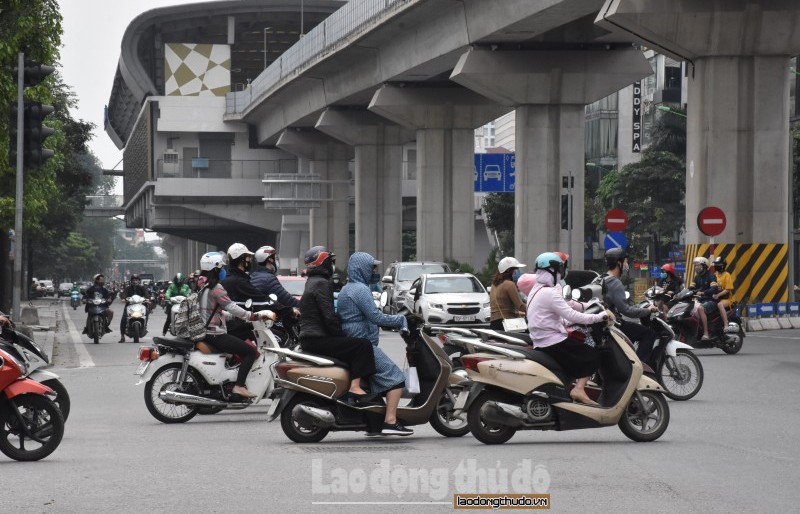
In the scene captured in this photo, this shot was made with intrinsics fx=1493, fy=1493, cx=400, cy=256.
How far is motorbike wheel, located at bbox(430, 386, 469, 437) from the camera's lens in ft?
41.1

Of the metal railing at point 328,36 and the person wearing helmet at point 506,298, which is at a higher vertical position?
the metal railing at point 328,36

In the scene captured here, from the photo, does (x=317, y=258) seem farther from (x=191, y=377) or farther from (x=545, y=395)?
(x=191, y=377)

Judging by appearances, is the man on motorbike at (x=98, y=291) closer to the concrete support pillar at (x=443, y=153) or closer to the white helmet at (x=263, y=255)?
the white helmet at (x=263, y=255)

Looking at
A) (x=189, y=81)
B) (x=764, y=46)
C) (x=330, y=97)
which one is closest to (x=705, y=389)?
(x=764, y=46)

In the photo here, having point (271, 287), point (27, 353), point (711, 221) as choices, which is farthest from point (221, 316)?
point (711, 221)

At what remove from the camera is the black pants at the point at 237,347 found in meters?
14.2

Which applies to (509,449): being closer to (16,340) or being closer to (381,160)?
(16,340)

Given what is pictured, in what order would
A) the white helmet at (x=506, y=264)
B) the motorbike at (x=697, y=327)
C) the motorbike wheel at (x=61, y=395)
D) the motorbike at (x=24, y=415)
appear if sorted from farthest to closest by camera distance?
the motorbike at (x=697, y=327), the white helmet at (x=506, y=264), the motorbike wheel at (x=61, y=395), the motorbike at (x=24, y=415)

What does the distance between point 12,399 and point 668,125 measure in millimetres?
63486

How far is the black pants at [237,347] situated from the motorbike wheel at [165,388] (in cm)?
36

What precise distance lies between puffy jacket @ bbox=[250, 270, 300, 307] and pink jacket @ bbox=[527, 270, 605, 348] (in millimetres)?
4647

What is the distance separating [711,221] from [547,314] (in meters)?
18.9

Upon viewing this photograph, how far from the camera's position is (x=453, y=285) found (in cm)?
3525

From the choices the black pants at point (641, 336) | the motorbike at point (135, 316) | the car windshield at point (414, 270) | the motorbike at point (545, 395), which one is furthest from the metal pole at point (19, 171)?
the car windshield at point (414, 270)
